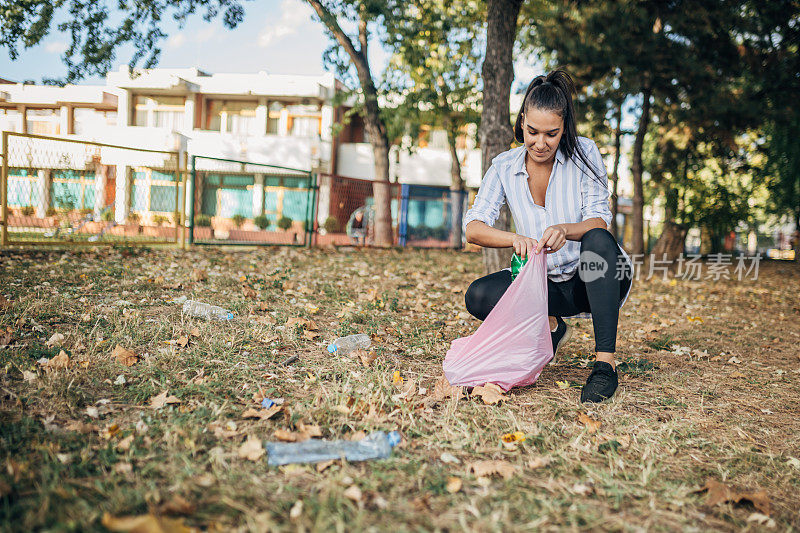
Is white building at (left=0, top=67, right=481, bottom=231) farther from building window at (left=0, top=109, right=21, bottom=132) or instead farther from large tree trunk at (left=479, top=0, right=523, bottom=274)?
large tree trunk at (left=479, top=0, right=523, bottom=274)

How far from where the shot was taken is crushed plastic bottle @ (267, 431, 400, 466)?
1.82m

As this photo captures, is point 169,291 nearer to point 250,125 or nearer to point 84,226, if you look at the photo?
point 84,226

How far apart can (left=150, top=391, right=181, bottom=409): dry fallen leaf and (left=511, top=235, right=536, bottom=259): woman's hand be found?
1.62m

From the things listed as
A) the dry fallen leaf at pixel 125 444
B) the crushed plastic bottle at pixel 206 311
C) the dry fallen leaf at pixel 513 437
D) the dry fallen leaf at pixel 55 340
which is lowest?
the dry fallen leaf at pixel 513 437

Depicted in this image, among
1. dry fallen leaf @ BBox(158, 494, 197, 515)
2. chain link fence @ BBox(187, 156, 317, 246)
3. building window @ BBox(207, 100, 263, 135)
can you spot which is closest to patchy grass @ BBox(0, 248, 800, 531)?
dry fallen leaf @ BBox(158, 494, 197, 515)

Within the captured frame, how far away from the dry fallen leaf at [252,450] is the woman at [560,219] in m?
1.41

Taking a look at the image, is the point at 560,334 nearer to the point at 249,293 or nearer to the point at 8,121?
the point at 249,293

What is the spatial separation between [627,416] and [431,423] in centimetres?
89

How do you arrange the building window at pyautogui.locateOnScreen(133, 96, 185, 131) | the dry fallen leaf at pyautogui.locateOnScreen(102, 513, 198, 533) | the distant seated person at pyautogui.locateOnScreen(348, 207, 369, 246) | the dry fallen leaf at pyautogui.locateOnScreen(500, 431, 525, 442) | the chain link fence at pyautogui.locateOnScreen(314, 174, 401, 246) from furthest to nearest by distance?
the building window at pyautogui.locateOnScreen(133, 96, 185, 131), the distant seated person at pyautogui.locateOnScreen(348, 207, 369, 246), the chain link fence at pyautogui.locateOnScreen(314, 174, 401, 246), the dry fallen leaf at pyautogui.locateOnScreen(500, 431, 525, 442), the dry fallen leaf at pyautogui.locateOnScreen(102, 513, 198, 533)

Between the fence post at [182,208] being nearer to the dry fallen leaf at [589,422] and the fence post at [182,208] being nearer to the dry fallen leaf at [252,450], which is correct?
the dry fallen leaf at [252,450]

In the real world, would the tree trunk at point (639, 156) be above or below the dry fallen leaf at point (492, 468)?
above

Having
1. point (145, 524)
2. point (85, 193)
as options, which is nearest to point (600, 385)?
point (145, 524)

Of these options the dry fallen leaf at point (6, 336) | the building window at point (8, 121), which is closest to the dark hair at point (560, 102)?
the dry fallen leaf at point (6, 336)

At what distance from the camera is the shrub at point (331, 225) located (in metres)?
11.1
